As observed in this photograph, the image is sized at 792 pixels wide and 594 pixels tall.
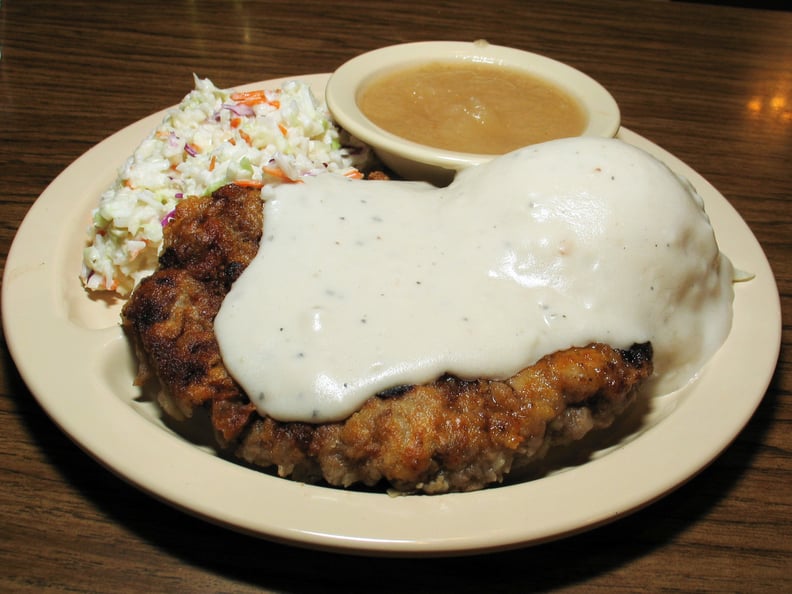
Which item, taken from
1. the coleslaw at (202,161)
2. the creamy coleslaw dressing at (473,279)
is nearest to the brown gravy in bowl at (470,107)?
the coleslaw at (202,161)

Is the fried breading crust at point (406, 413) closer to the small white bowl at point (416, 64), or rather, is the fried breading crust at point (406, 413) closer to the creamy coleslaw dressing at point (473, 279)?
the creamy coleslaw dressing at point (473, 279)

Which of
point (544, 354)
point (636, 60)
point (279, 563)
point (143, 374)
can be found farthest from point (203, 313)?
point (636, 60)

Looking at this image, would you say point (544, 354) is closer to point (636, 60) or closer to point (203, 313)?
point (203, 313)

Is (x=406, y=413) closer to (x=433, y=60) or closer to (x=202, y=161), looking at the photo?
(x=202, y=161)

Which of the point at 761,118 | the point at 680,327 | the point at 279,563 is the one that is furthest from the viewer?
the point at 761,118

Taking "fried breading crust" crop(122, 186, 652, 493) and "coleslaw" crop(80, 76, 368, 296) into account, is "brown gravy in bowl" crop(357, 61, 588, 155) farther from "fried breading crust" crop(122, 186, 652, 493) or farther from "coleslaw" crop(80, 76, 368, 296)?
"fried breading crust" crop(122, 186, 652, 493)

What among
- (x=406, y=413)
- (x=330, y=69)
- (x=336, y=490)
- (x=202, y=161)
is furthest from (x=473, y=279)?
(x=330, y=69)

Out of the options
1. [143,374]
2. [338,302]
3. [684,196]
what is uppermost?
[684,196]

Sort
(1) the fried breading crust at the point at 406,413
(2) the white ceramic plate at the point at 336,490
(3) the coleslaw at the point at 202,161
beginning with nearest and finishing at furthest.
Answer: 1. (2) the white ceramic plate at the point at 336,490
2. (1) the fried breading crust at the point at 406,413
3. (3) the coleslaw at the point at 202,161
